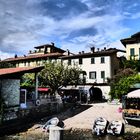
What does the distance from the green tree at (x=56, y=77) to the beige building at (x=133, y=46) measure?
10918 mm

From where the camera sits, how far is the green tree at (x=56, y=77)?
56250 millimetres

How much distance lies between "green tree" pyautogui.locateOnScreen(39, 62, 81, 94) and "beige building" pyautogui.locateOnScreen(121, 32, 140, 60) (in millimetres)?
10918

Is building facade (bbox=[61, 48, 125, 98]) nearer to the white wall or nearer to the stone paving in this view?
the white wall

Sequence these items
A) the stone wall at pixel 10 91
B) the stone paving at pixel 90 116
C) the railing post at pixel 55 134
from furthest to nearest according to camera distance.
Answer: the stone wall at pixel 10 91 < the stone paving at pixel 90 116 < the railing post at pixel 55 134

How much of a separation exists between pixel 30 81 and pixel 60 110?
962 inches

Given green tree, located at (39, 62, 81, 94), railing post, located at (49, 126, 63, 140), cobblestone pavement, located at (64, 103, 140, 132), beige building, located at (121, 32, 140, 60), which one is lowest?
cobblestone pavement, located at (64, 103, 140, 132)

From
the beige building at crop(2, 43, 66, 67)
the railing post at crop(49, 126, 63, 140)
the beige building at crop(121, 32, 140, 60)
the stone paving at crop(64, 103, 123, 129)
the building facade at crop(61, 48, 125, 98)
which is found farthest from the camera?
the beige building at crop(2, 43, 66, 67)

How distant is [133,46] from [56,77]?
47.4ft

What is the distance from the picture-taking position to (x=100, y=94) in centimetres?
6244

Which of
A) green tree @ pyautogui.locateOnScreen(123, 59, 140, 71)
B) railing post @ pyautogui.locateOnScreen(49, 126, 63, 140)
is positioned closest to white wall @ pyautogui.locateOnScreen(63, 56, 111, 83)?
green tree @ pyautogui.locateOnScreen(123, 59, 140, 71)

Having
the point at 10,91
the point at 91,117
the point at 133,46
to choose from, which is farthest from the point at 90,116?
the point at 133,46

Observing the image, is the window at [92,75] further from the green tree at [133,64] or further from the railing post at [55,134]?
the railing post at [55,134]

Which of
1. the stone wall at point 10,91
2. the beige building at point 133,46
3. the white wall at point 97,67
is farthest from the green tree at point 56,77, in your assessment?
the stone wall at point 10,91

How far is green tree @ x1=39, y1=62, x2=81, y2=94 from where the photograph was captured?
2215 inches
